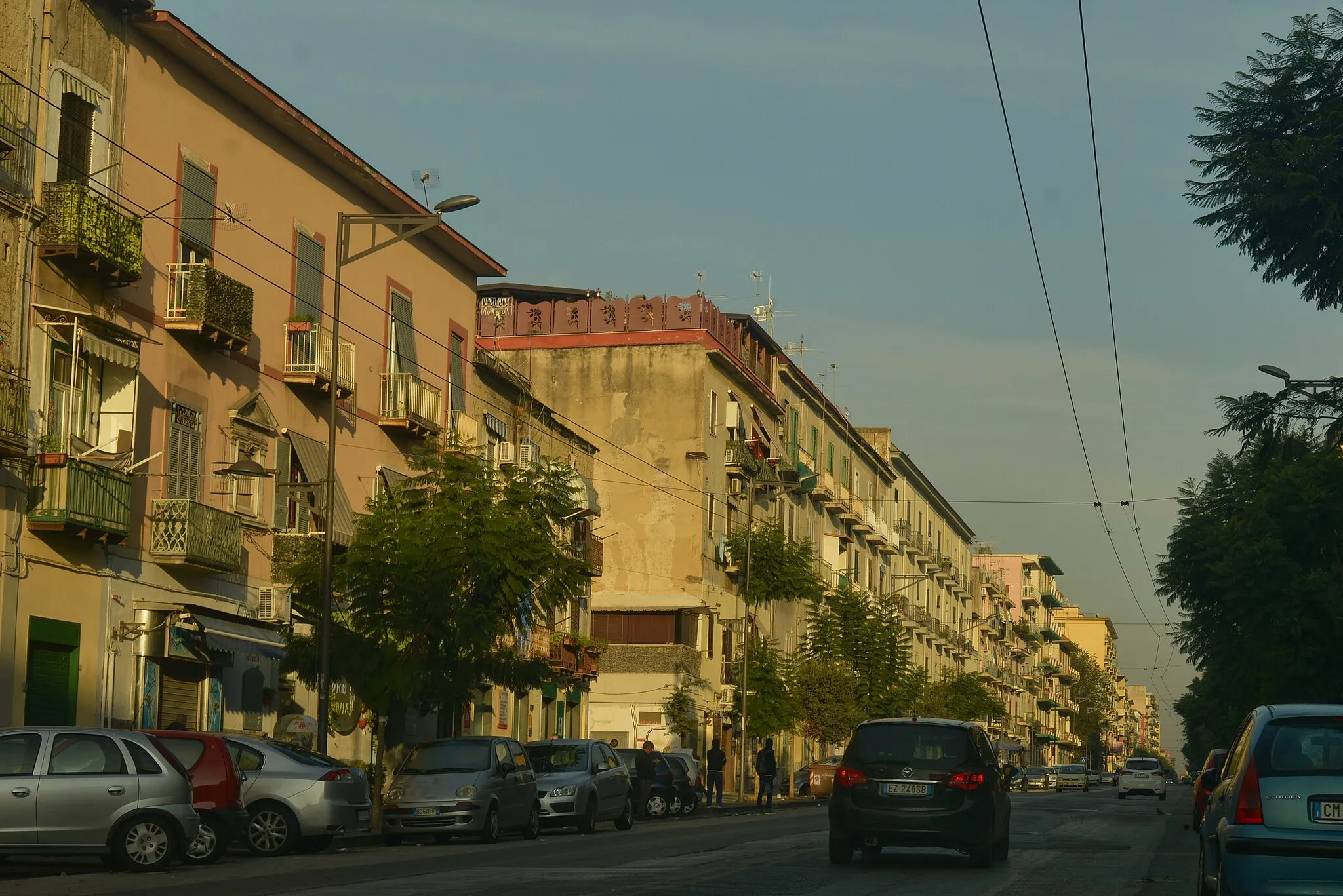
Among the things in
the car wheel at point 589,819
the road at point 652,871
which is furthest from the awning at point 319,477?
the road at point 652,871

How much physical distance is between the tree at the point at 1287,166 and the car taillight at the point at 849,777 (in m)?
13.9

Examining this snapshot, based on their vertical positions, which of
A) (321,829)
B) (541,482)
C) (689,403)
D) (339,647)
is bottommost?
(321,829)

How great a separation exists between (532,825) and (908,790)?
944 cm

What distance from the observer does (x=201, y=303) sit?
27859 millimetres

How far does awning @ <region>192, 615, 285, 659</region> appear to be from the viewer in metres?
27.9

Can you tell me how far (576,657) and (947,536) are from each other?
67.4 metres

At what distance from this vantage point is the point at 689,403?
58938mm

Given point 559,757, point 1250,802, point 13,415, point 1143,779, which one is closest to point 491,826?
point 559,757

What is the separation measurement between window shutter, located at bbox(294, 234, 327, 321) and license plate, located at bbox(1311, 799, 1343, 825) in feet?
81.6

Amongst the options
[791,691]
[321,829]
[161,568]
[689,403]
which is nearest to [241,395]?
[161,568]

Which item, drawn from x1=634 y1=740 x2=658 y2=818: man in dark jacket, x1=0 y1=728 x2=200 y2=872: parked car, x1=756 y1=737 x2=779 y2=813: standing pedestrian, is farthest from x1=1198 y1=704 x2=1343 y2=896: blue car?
x1=756 y1=737 x2=779 y2=813: standing pedestrian

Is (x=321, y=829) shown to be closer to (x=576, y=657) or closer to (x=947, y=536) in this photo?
(x=576, y=657)

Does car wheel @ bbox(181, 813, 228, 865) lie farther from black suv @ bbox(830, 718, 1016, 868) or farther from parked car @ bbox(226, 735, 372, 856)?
black suv @ bbox(830, 718, 1016, 868)

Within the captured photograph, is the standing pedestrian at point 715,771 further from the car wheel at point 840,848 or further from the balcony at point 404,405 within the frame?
the car wheel at point 840,848
